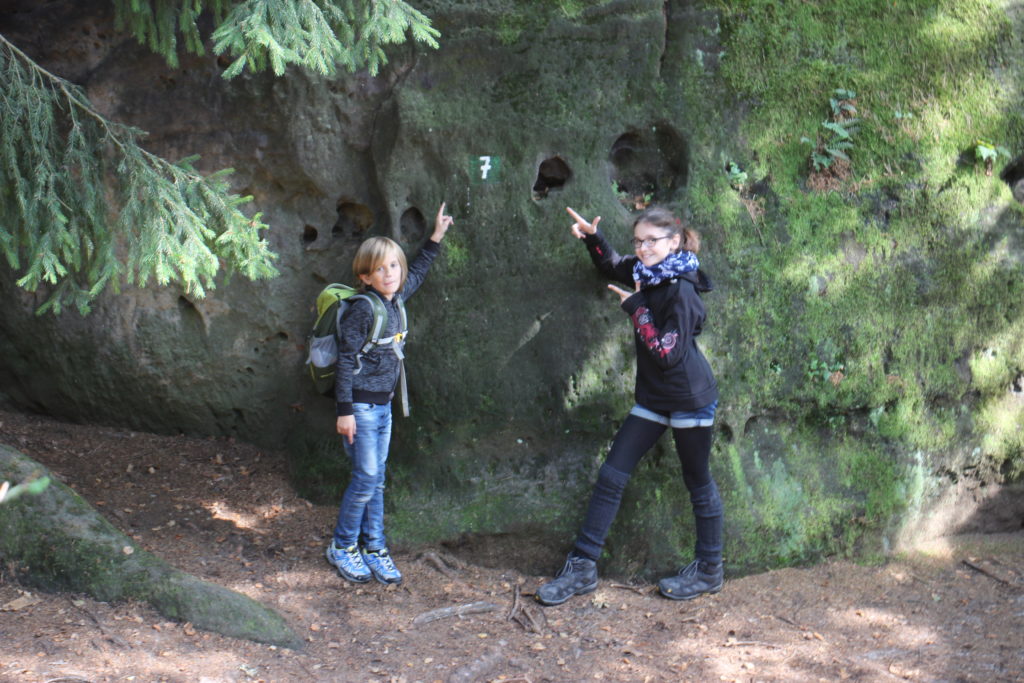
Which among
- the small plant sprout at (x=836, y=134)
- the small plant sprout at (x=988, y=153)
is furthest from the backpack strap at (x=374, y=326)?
the small plant sprout at (x=988, y=153)

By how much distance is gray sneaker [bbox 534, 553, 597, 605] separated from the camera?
5172 millimetres

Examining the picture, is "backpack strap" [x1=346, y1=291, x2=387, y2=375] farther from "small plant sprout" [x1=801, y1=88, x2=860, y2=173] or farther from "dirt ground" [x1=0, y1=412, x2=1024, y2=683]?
"small plant sprout" [x1=801, y1=88, x2=860, y2=173]

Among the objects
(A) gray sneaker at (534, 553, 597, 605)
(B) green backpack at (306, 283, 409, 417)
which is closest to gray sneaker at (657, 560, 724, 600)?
(A) gray sneaker at (534, 553, 597, 605)

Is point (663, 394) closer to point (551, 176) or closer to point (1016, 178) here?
point (551, 176)

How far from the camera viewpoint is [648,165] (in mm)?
5945

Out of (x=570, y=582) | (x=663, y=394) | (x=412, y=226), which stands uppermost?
(x=412, y=226)

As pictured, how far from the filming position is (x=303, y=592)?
17.0 feet

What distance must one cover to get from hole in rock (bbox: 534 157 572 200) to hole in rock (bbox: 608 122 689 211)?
0.31 meters

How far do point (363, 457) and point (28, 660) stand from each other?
6.32 ft

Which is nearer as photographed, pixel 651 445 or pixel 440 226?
pixel 651 445

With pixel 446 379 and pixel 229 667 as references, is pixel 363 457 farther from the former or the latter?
pixel 229 667

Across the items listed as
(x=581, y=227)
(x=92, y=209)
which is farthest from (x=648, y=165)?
(x=92, y=209)

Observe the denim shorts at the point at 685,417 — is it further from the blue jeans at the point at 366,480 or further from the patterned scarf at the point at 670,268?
the blue jeans at the point at 366,480

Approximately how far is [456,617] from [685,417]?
1700mm
